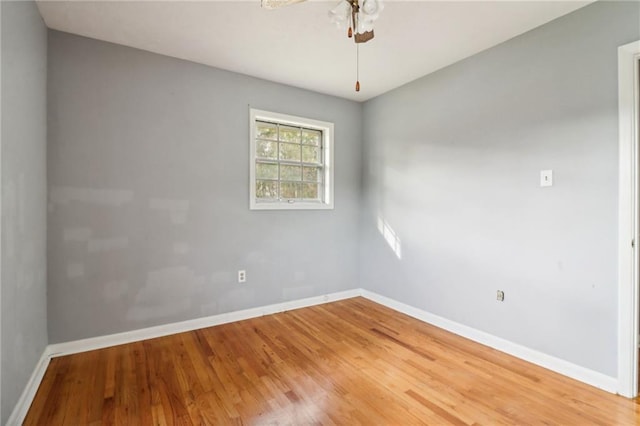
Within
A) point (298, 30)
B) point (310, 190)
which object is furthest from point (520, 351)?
point (298, 30)

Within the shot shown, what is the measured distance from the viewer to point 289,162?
365cm

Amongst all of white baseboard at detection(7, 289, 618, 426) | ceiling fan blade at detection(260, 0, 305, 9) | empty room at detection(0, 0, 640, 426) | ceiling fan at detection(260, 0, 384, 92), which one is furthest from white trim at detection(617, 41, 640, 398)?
ceiling fan blade at detection(260, 0, 305, 9)

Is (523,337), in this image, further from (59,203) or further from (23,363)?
(59,203)

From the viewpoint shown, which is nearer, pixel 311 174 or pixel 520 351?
pixel 520 351

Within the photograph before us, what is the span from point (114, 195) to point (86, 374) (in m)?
1.41

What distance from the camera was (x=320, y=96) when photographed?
3805mm

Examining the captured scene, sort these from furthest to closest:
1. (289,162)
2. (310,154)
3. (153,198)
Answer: (310,154) < (289,162) < (153,198)

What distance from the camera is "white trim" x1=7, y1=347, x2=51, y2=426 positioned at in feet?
5.42

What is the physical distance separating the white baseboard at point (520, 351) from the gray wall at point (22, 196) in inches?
127

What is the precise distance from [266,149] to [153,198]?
4.31 ft

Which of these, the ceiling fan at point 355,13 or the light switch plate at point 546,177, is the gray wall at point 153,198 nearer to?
the ceiling fan at point 355,13

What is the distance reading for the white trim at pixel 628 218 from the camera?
6.24 feet

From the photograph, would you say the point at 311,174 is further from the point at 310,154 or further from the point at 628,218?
the point at 628,218

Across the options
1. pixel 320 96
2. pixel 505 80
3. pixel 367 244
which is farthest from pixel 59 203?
pixel 505 80
